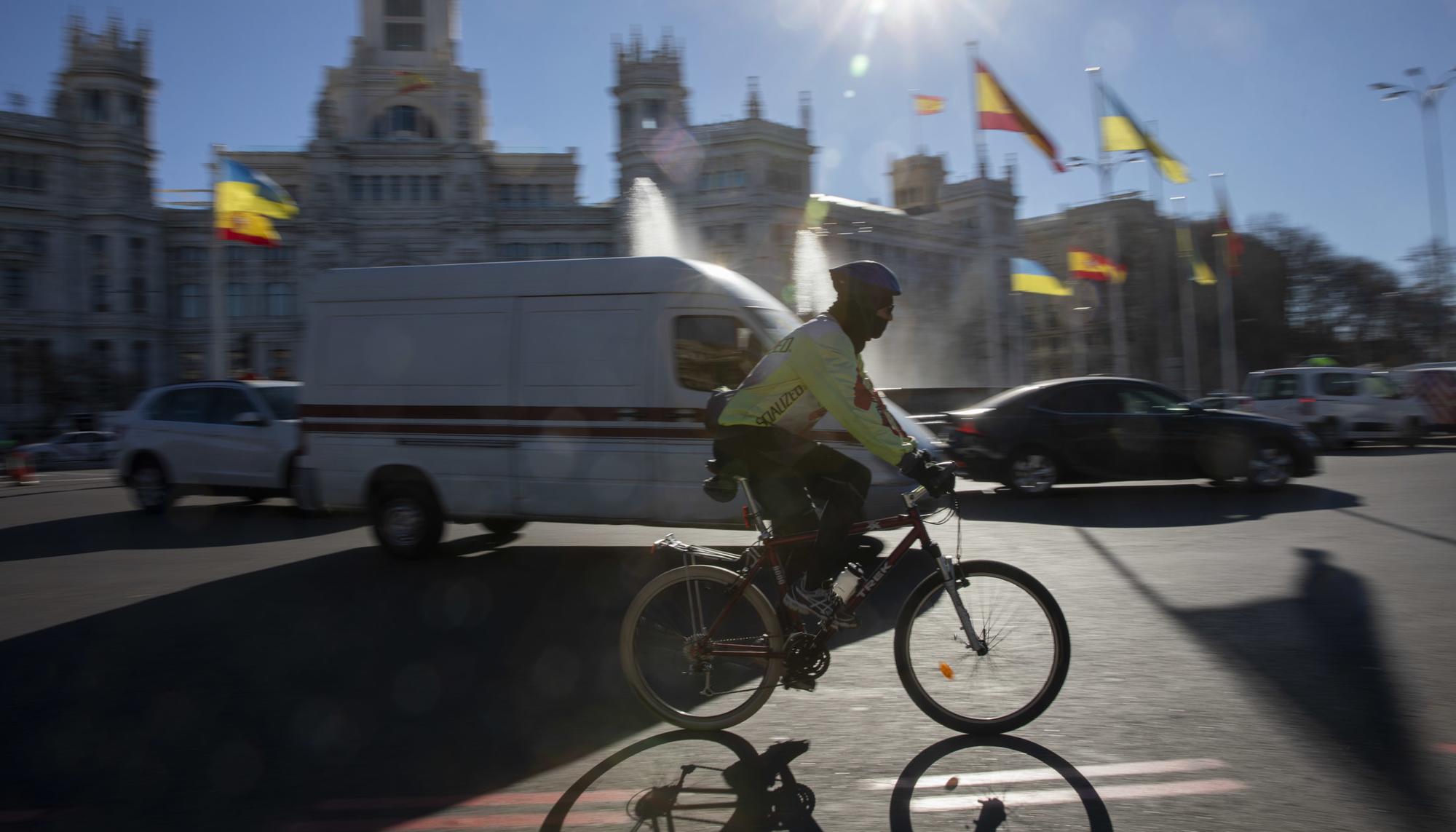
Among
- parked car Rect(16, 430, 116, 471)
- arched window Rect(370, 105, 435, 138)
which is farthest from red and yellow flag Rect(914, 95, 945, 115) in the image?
arched window Rect(370, 105, 435, 138)

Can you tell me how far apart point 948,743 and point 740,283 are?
578cm

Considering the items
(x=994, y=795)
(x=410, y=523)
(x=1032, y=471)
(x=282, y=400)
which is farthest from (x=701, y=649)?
(x=282, y=400)

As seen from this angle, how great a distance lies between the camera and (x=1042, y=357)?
3585 inches

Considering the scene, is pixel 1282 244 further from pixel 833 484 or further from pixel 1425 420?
pixel 833 484

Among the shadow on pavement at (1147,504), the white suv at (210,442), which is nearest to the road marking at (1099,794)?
the shadow on pavement at (1147,504)

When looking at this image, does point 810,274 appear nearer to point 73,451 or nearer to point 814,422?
point 73,451

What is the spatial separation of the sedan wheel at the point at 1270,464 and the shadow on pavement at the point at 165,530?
458 inches

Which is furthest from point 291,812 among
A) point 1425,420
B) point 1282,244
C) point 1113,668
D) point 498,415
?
point 1282,244

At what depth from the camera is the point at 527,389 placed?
30.4 feet

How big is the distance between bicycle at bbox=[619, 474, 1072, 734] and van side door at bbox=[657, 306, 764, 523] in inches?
167

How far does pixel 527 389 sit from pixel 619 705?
473cm

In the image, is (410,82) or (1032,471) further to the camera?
(410,82)

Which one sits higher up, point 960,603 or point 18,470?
point 18,470

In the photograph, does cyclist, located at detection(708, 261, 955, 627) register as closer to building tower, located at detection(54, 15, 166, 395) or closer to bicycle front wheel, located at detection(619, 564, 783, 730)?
bicycle front wheel, located at detection(619, 564, 783, 730)
